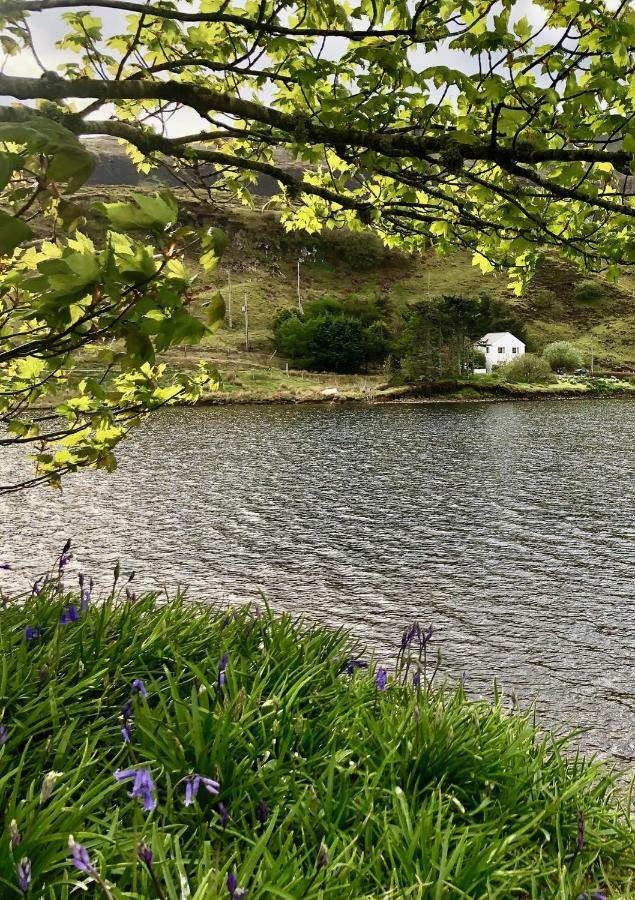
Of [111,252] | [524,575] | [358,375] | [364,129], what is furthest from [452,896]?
[358,375]

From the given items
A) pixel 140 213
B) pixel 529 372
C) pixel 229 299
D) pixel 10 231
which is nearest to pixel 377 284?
pixel 229 299

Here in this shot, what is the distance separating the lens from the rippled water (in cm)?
973

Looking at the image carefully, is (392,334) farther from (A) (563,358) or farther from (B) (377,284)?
(B) (377,284)

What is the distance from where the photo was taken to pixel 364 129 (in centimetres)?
430

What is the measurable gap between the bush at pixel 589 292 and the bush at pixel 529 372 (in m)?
57.4

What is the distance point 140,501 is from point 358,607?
11.3 metres

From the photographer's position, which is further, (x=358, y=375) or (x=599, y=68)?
(x=358, y=375)

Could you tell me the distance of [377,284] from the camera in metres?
140

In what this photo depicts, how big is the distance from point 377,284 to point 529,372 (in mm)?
67427

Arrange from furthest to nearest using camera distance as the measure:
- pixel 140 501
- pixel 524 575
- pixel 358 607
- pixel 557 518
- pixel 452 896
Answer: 1. pixel 140 501
2. pixel 557 518
3. pixel 524 575
4. pixel 358 607
5. pixel 452 896

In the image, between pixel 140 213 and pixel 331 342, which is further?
pixel 331 342

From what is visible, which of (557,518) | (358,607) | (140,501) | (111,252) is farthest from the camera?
(140,501)

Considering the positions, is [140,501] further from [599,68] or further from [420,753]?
[599,68]

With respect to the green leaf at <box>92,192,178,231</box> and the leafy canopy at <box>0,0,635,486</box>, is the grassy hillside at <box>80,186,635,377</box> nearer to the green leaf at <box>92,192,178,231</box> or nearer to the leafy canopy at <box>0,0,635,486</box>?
the leafy canopy at <box>0,0,635,486</box>
